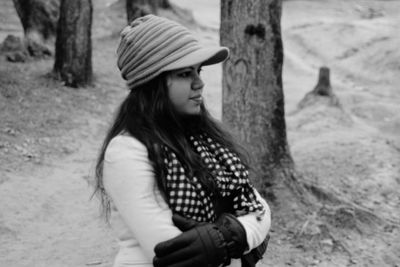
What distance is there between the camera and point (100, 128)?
8.95 m

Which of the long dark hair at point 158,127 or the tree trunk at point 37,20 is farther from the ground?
the long dark hair at point 158,127

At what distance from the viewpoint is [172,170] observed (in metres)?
2.05

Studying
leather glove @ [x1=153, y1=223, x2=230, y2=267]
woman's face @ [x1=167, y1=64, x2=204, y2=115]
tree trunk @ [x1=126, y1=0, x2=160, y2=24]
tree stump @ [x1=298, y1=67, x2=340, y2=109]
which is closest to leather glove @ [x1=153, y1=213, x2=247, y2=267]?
leather glove @ [x1=153, y1=223, x2=230, y2=267]

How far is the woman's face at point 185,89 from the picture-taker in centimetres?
219

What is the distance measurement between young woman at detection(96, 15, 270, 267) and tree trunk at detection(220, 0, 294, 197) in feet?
9.80

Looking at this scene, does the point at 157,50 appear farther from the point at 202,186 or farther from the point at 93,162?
the point at 93,162

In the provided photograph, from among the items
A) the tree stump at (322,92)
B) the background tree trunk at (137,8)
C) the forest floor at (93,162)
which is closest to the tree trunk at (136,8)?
the background tree trunk at (137,8)

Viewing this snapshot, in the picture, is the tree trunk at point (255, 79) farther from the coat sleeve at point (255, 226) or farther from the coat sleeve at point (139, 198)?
the coat sleeve at point (139, 198)

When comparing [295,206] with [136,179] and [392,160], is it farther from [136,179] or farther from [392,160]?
[136,179]

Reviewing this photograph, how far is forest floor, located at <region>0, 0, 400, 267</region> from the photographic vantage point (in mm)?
5258

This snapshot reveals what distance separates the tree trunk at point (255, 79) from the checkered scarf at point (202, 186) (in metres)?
3.02

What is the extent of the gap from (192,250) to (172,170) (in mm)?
298

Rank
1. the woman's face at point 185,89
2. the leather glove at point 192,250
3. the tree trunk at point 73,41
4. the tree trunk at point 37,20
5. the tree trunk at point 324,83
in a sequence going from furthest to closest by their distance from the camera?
the tree trunk at point 324,83 < the tree trunk at point 37,20 < the tree trunk at point 73,41 < the woman's face at point 185,89 < the leather glove at point 192,250

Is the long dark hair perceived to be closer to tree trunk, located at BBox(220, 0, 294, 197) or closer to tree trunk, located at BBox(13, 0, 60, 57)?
tree trunk, located at BBox(220, 0, 294, 197)
